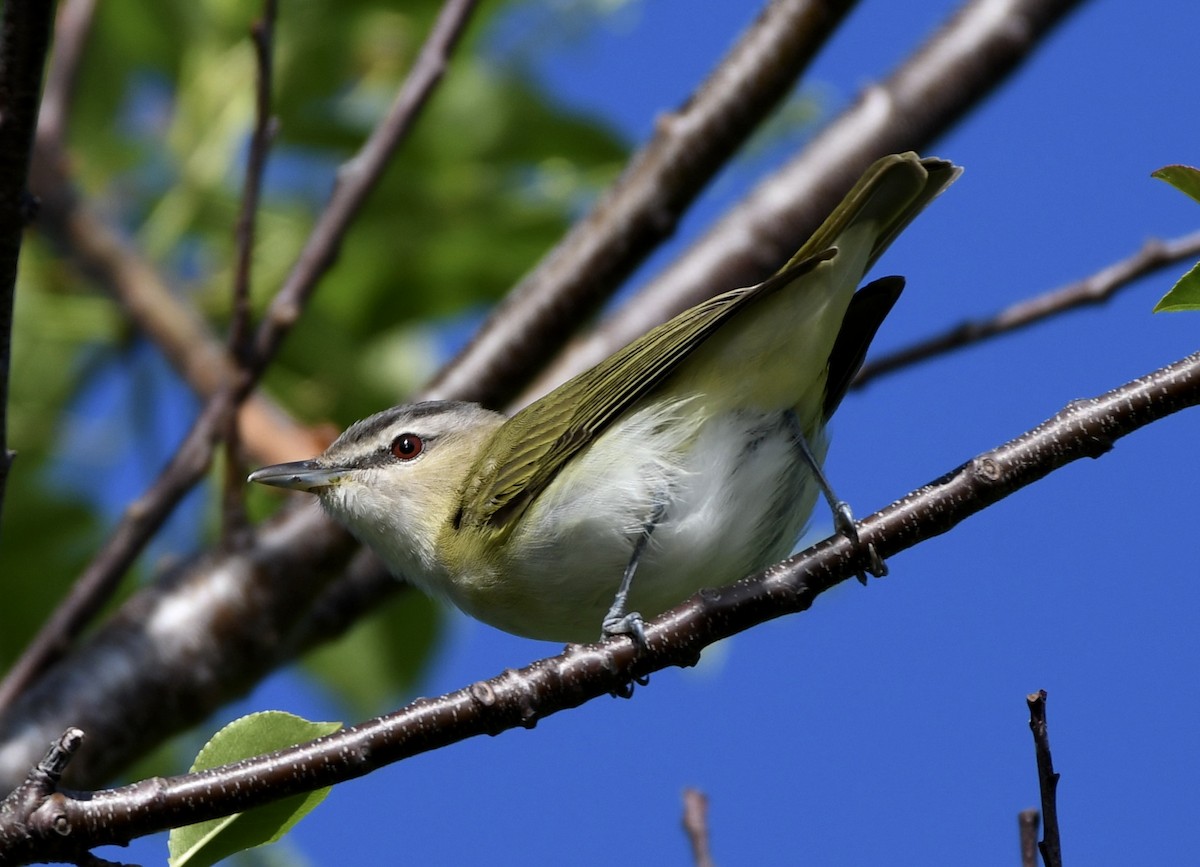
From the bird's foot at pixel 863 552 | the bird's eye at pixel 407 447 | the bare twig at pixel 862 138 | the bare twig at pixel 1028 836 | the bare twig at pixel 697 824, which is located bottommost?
the bare twig at pixel 1028 836

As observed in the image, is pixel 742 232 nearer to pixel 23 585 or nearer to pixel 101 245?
pixel 101 245

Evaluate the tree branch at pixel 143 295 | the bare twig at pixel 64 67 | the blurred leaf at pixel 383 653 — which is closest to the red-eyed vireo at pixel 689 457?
the blurred leaf at pixel 383 653

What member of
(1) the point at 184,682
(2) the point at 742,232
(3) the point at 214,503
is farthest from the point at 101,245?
(2) the point at 742,232

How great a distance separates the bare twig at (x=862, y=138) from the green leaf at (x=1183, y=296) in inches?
108

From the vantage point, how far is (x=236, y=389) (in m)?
3.94

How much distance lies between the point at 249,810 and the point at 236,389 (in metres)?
1.82

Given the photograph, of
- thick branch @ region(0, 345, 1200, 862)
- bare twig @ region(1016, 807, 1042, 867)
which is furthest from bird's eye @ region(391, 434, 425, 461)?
bare twig @ region(1016, 807, 1042, 867)

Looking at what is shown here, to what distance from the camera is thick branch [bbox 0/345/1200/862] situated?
2.28 meters

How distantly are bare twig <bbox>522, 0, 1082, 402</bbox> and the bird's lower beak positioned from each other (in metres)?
1.36

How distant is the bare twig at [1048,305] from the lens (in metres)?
4.01

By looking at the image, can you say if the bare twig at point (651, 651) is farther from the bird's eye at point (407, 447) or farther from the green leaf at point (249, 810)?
the bird's eye at point (407, 447)

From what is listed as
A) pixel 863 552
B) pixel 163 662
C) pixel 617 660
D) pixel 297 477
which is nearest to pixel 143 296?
pixel 297 477

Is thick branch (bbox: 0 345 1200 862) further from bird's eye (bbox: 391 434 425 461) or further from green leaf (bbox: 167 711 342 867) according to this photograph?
bird's eye (bbox: 391 434 425 461)

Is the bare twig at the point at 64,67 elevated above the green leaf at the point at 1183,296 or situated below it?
above
